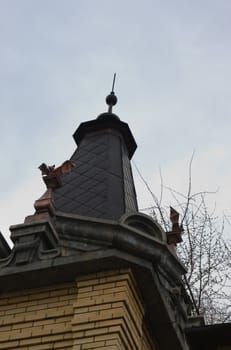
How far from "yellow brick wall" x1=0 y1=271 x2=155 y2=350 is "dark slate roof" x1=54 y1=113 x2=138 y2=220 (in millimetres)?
1763

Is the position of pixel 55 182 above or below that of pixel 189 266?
below

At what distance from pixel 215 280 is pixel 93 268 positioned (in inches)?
320

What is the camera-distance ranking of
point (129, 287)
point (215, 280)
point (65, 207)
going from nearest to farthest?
point (129, 287) < point (65, 207) < point (215, 280)

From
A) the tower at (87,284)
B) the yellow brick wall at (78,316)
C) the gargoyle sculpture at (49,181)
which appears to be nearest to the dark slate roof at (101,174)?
the gargoyle sculpture at (49,181)

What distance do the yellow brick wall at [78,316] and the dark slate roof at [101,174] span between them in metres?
1.76

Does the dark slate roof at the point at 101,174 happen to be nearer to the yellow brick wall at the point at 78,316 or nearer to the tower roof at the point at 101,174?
the tower roof at the point at 101,174

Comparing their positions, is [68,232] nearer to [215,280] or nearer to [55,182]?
[55,182]

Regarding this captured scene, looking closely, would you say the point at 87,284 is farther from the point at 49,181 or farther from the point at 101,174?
the point at 101,174

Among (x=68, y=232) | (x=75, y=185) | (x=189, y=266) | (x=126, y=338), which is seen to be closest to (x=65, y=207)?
(x=75, y=185)

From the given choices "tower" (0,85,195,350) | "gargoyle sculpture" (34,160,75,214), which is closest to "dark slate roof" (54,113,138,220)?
"gargoyle sculpture" (34,160,75,214)

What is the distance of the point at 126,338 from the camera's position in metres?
7.25

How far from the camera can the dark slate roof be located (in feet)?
31.9

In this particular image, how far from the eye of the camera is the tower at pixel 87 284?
24.0ft

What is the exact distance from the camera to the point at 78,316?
7.32 m
